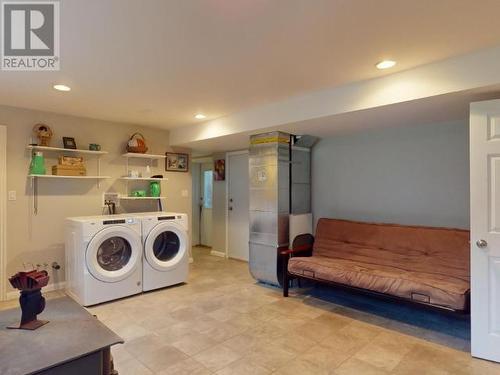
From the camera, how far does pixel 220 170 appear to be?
19.0ft

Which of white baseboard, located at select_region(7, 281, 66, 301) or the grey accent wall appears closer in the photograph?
the grey accent wall

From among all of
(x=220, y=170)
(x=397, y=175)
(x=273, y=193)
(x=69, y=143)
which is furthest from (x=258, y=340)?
(x=220, y=170)

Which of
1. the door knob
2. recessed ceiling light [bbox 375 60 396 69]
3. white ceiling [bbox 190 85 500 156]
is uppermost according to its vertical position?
recessed ceiling light [bbox 375 60 396 69]

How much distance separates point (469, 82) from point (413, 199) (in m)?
1.58

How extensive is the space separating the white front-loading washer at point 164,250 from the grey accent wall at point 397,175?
1882 millimetres

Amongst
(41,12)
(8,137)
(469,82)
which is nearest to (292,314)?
(469,82)

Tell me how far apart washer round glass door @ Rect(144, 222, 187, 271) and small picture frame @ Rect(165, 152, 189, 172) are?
4.41 feet

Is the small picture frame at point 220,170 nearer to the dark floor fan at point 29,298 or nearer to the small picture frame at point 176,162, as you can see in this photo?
the small picture frame at point 176,162

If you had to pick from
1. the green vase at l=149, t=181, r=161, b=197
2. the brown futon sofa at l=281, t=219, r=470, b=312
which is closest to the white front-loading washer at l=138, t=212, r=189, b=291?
the green vase at l=149, t=181, r=161, b=197

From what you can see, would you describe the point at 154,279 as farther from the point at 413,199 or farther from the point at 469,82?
the point at 469,82

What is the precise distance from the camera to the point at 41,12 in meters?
1.76

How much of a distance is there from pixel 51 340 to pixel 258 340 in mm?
1672

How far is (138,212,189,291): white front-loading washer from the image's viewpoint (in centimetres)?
373

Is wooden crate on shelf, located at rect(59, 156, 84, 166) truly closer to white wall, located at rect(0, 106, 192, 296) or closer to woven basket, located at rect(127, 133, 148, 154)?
white wall, located at rect(0, 106, 192, 296)
